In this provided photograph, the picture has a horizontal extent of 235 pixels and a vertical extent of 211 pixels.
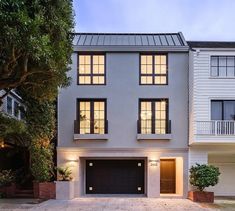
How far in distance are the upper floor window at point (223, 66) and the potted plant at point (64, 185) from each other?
9.03 meters

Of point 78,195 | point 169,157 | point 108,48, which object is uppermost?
point 108,48

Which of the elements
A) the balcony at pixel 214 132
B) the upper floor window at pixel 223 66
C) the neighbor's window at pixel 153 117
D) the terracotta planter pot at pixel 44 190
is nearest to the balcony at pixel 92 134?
the neighbor's window at pixel 153 117

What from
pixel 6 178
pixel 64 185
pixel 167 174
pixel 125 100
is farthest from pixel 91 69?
pixel 167 174

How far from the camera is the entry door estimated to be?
23.7 m

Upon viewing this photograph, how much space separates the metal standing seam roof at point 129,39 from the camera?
909 inches

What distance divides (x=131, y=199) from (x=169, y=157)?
10.2ft

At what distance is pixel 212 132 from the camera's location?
20.8m

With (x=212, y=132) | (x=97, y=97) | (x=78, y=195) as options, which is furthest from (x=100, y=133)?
(x=212, y=132)

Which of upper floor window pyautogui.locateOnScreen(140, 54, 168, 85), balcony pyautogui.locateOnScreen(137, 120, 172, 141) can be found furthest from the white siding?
upper floor window pyautogui.locateOnScreen(140, 54, 168, 85)

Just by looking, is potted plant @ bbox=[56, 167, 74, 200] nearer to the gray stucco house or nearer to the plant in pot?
the gray stucco house

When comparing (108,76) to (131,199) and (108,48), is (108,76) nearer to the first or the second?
(108,48)

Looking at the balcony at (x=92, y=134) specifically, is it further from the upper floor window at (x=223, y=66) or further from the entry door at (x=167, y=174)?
the upper floor window at (x=223, y=66)

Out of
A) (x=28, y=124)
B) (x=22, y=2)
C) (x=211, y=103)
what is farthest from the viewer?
(x=211, y=103)

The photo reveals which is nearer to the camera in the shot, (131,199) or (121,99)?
(131,199)
